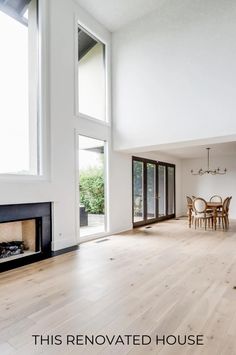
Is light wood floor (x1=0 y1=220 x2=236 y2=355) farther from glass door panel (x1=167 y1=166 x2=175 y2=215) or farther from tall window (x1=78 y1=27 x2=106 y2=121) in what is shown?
glass door panel (x1=167 y1=166 x2=175 y2=215)

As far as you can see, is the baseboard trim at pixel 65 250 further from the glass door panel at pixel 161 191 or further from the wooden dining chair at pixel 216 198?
the wooden dining chair at pixel 216 198

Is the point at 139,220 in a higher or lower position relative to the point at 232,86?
lower

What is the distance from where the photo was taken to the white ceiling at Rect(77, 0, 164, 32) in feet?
17.6

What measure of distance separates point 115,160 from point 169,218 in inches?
166

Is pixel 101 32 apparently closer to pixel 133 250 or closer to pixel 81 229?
pixel 81 229

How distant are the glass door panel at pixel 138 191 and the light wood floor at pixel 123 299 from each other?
2898 mm

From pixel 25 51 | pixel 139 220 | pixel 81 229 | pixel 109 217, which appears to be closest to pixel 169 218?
pixel 139 220

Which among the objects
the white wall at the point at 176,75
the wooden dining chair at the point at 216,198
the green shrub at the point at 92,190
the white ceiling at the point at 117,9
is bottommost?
the wooden dining chair at the point at 216,198

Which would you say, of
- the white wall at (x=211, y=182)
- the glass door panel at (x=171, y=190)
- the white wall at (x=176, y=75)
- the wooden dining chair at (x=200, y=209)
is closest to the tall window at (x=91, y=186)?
the white wall at (x=176, y=75)

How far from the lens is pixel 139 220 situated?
765 cm

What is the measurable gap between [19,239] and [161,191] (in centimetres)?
591

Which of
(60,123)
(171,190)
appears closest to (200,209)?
(171,190)

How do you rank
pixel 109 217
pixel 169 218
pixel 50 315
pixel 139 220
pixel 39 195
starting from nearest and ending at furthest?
pixel 50 315, pixel 39 195, pixel 109 217, pixel 139 220, pixel 169 218

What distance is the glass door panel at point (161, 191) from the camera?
904cm
